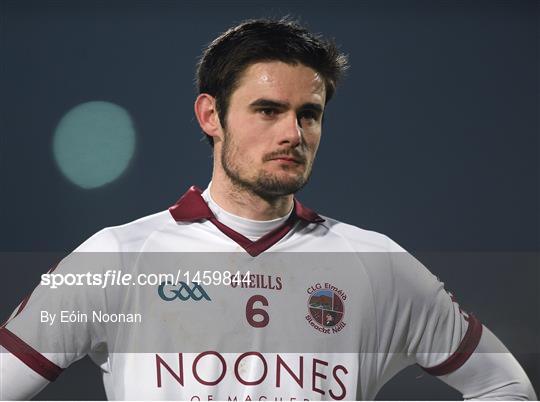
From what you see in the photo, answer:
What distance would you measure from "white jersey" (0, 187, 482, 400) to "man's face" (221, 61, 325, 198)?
18 centimetres

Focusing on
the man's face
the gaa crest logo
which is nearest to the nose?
the man's face

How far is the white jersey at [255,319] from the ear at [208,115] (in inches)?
7.2

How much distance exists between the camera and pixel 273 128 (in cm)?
185

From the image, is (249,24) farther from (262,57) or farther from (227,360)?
(227,360)

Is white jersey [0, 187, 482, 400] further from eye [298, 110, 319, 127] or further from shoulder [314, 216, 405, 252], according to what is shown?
eye [298, 110, 319, 127]

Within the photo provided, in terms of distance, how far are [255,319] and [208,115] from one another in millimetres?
589

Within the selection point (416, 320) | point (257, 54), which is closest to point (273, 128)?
point (257, 54)

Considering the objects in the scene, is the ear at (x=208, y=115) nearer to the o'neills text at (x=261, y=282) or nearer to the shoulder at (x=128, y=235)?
the shoulder at (x=128, y=235)

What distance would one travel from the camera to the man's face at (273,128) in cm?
186

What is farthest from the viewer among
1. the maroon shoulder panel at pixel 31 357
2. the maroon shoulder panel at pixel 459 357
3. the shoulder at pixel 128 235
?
A: the maroon shoulder panel at pixel 459 357

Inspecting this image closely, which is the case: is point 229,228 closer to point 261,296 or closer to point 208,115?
point 261,296

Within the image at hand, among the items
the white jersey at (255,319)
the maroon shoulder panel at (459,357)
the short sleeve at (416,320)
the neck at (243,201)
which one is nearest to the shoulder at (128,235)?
the white jersey at (255,319)

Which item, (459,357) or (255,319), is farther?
(459,357)

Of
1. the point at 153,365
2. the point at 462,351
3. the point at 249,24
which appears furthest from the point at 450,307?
the point at 249,24
